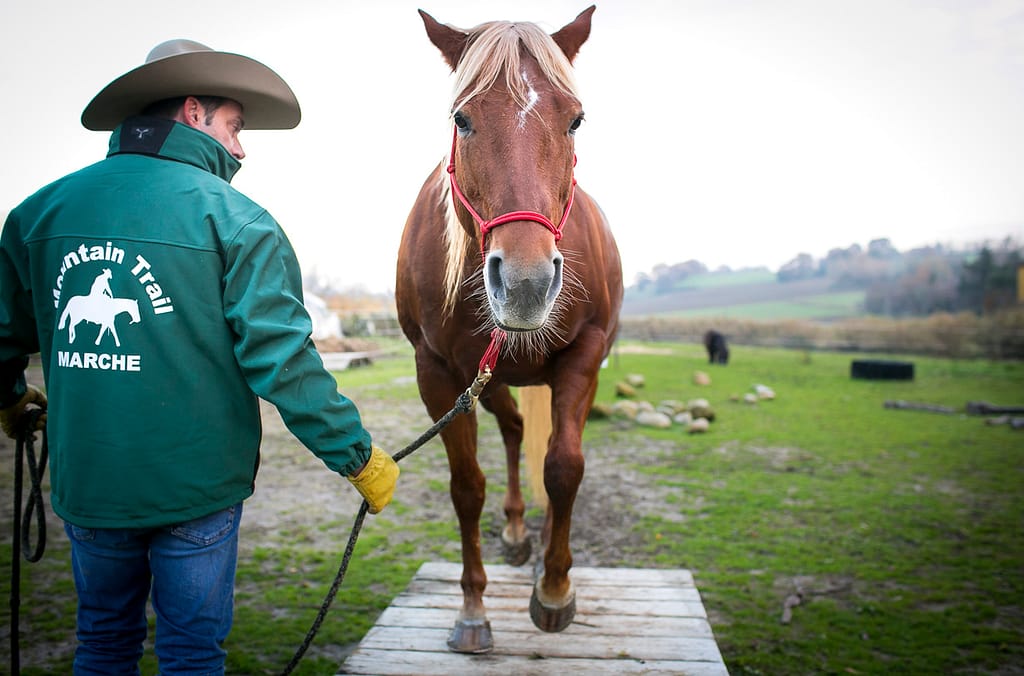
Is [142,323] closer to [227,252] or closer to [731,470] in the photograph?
[227,252]

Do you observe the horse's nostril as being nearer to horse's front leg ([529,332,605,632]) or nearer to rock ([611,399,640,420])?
horse's front leg ([529,332,605,632])

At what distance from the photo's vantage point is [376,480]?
6.17ft

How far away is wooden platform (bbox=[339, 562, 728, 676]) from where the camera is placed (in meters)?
2.58

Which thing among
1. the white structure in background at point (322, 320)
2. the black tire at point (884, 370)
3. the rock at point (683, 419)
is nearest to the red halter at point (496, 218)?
the rock at point (683, 419)

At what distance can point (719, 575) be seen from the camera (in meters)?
4.29

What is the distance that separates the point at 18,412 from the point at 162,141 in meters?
1.11

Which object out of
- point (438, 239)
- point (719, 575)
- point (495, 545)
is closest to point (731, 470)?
point (719, 575)

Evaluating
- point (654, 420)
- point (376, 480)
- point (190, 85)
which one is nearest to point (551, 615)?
point (376, 480)

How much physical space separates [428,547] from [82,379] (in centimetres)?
355

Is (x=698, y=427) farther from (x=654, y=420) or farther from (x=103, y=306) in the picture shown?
(x=103, y=306)

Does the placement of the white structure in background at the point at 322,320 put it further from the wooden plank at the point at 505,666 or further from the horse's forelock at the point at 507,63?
the horse's forelock at the point at 507,63

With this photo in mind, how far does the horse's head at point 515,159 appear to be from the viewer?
5.46ft

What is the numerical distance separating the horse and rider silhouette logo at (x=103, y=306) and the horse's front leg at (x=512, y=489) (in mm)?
2136

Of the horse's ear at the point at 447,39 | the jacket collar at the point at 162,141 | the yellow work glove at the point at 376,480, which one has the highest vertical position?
the horse's ear at the point at 447,39
